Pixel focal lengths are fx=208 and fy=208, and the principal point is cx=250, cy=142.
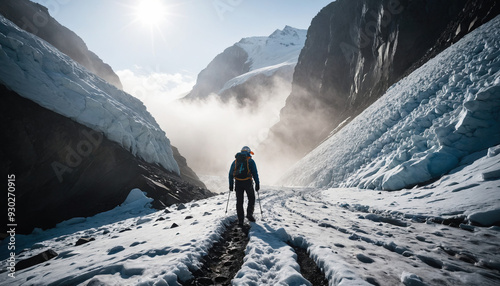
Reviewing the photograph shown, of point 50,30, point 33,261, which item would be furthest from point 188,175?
point 50,30

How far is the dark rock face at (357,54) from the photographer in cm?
2317

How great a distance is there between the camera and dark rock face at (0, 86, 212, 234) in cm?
1081

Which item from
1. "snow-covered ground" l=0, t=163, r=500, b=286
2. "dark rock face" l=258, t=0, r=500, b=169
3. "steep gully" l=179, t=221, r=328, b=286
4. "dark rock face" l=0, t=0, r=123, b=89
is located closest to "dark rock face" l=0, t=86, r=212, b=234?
"snow-covered ground" l=0, t=163, r=500, b=286

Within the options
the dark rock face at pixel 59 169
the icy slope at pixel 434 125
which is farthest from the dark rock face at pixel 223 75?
the icy slope at pixel 434 125

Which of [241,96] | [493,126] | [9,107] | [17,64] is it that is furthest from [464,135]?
[241,96]

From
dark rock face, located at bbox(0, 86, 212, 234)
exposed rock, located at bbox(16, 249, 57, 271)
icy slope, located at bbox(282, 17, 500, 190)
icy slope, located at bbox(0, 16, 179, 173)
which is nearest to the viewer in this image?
exposed rock, located at bbox(16, 249, 57, 271)

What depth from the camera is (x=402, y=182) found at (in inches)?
356

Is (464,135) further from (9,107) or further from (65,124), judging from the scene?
(9,107)

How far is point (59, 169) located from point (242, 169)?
39.5 ft

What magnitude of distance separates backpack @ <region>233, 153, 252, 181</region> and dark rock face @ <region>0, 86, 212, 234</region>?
7.19m

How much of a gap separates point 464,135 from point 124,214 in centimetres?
1578

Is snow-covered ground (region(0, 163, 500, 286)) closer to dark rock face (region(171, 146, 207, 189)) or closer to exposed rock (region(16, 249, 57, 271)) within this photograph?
exposed rock (region(16, 249, 57, 271))

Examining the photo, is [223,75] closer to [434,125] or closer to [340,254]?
[434,125]

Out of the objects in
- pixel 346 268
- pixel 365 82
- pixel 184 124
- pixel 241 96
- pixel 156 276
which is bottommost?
pixel 156 276
